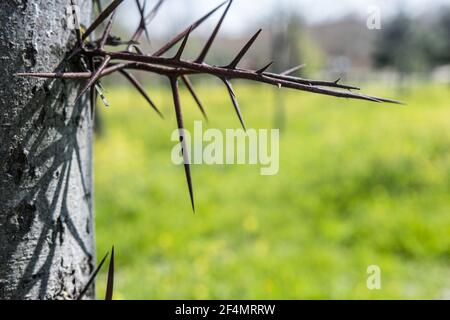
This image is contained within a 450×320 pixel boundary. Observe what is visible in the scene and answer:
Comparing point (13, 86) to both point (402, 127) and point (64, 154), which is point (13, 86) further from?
point (402, 127)

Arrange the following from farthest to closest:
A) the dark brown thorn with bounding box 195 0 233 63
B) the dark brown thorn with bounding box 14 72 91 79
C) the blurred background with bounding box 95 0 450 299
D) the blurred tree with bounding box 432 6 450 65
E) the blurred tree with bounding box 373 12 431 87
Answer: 1. the blurred tree with bounding box 432 6 450 65
2. the blurred tree with bounding box 373 12 431 87
3. the blurred background with bounding box 95 0 450 299
4. the dark brown thorn with bounding box 195 0 233 63
5. the dark brown thorn with bounding box 14 72 91 79

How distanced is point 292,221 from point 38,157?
16.1 ft

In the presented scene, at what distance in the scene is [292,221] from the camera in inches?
219

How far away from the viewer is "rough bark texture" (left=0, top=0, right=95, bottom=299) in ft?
2.60

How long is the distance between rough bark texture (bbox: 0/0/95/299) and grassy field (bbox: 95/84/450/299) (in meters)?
2.06

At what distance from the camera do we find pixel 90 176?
100cm

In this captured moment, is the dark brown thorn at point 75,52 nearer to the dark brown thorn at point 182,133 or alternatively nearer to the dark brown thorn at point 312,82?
the dark brown thorn at point 182,133

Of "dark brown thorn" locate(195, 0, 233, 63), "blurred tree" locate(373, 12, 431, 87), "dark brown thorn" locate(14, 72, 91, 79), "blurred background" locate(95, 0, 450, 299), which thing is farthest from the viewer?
"blurred tree" locate(373, 12, 431, 87)

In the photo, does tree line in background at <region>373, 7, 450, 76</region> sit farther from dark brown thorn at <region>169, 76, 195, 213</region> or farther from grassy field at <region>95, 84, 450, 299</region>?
dark brown thorn at <region>169, 76, 195, 213</region>

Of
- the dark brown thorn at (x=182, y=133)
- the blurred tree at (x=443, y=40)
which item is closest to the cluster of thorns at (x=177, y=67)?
the dark brown thorn at (x=182, y=133)

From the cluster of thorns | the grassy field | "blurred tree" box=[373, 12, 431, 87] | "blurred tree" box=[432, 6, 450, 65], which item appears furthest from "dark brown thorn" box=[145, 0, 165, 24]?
"blurred tree" box=[432, 6, 450, 65]

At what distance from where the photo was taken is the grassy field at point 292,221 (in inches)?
152

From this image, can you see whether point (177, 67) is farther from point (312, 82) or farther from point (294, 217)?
point (294, 217)
